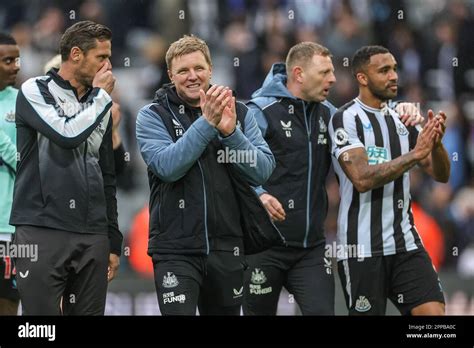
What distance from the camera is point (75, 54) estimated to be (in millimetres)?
6082

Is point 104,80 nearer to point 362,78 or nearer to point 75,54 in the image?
point 75,54

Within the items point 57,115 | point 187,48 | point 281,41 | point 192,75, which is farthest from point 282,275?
point 281,41

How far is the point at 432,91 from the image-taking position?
38.6ft

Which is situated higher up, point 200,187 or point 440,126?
point 440,126

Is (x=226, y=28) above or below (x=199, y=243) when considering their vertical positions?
above

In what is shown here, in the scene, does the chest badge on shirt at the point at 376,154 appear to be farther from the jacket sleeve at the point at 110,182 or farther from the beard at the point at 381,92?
the jacket sleeve at the point at 110,182

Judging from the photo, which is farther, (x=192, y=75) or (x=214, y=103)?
(x=192, y=75)

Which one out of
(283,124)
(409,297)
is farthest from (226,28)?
(409,297)

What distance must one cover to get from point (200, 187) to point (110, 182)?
0.60 m

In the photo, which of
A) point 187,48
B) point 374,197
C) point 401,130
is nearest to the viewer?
point 187,48

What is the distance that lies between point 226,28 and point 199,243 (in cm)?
630

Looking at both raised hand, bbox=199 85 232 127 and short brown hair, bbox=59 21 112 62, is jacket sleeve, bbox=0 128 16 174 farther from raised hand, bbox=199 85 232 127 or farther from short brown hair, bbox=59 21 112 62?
raised hand, bbox=199 85 232 127

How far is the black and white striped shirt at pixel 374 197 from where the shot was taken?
6934mm

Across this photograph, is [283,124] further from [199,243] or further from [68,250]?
[68,250]
